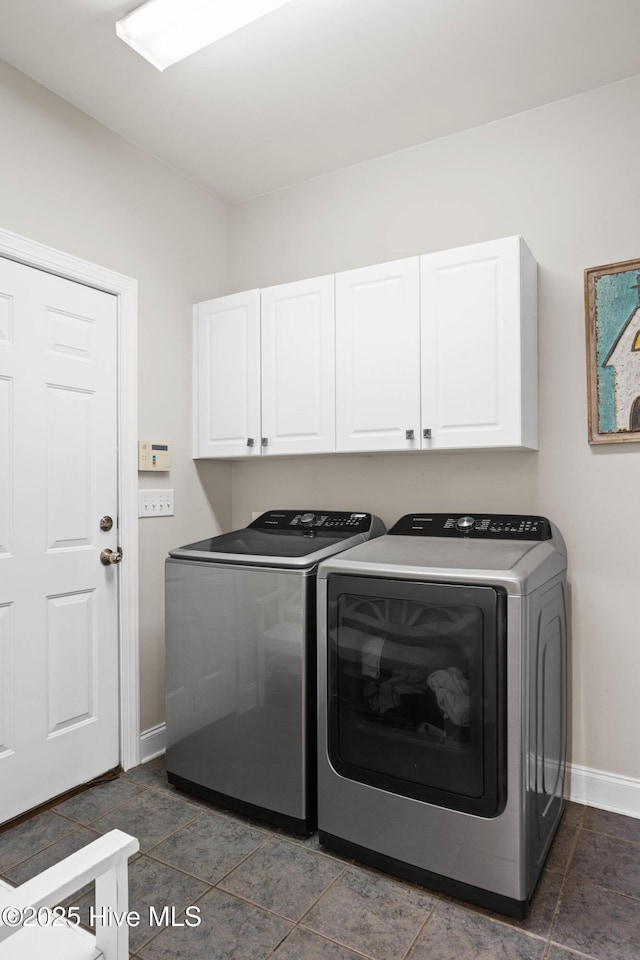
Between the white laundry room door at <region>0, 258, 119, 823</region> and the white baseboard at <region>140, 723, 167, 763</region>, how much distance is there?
0.14 meters

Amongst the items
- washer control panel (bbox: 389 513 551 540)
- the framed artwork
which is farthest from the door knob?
the framed artwork

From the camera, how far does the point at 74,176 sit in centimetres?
235

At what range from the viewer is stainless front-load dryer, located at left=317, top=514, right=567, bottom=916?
5.33ft

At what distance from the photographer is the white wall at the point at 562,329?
7.13 ft

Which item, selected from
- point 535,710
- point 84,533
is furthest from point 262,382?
point 535,710

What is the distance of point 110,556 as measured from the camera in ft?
8.10

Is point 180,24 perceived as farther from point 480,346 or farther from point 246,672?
point 246,672

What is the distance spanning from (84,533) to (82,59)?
5.69 ft

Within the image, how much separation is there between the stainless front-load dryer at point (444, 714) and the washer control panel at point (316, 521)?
46 cm

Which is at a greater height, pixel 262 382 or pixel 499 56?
pixel 499 56

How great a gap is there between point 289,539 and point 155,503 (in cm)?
70

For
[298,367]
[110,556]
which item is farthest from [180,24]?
[110,556]

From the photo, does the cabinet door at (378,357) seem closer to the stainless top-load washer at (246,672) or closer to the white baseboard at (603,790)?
the stainless top-load washer at (246,672)

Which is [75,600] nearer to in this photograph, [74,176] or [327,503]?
[327,503]
